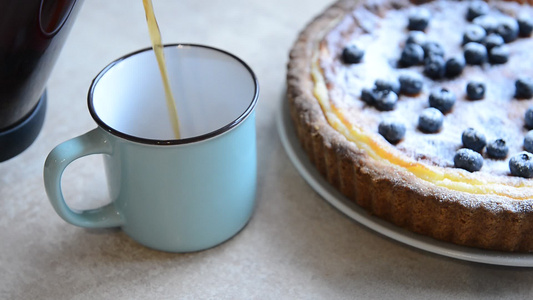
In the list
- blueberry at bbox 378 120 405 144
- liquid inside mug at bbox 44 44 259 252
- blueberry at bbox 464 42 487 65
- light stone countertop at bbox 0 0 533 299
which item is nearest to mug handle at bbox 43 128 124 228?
liquid inside mug at bbox 44 44 259 252

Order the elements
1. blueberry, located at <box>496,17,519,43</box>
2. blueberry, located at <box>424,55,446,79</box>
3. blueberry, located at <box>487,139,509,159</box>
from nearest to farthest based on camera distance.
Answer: blueberry, located at <box>487,139,509,159</box>, blueberry, located at <box>424,55,446,79</box>, blueberry, located at <box>496,17,519,43</box>

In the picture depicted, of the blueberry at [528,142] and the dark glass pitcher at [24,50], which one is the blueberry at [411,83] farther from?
the dark glass pitcher at [24,50]

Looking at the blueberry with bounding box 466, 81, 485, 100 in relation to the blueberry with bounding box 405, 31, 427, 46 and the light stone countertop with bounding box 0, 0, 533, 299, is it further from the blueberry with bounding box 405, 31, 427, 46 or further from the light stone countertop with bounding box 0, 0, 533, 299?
the light stone countertop with bounding box 0, 0, 533, 299

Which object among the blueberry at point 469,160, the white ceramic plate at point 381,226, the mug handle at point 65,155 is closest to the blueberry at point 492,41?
the blueberry at point 469,160

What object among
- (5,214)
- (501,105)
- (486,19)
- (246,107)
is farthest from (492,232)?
(5,214)

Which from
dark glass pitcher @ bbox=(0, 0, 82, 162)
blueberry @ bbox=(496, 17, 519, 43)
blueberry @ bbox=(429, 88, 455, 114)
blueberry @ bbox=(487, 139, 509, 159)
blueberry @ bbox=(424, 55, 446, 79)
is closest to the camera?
dark glass pitcher @ bbox=(0, 0, 82, 162)

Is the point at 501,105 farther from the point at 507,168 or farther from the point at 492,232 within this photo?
the point at 492,232

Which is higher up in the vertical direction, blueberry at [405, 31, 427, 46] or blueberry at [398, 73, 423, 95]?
blueberry at [405, 31, 427, 46]

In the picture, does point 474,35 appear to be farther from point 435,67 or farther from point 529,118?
point 529,118
